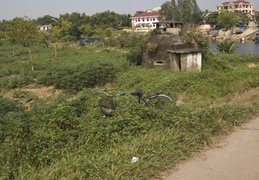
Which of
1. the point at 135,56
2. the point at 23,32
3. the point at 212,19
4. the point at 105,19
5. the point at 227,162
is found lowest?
the point at 227,162

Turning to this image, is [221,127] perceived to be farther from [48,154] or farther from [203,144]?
[48,154]

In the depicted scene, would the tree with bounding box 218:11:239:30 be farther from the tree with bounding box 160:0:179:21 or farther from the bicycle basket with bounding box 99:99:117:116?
the bicycle basket with bounding box 99:99:117:116

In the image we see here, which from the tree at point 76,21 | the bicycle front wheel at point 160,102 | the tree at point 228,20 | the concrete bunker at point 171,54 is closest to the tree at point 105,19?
the tree at point 76,21

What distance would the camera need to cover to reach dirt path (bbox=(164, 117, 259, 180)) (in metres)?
3.27

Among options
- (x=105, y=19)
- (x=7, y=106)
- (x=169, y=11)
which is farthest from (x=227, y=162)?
(x=169, y=11)

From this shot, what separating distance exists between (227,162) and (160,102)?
95.5 inches

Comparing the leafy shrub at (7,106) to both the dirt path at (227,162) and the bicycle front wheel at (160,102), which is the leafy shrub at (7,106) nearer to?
the bicycle front wheel at (160,102)

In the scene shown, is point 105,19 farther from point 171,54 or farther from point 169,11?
point 171,54

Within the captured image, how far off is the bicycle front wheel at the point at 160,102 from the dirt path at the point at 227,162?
1.55 metres

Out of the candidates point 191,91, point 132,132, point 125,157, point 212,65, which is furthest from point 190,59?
point 125,157

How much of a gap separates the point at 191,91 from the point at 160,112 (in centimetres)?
405

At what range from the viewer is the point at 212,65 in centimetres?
1227

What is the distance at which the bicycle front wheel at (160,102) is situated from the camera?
5511 millimetres

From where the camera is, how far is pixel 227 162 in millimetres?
3570
